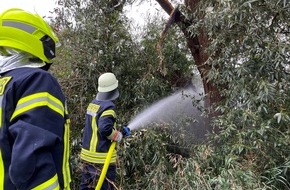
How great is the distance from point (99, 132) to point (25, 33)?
2232mm

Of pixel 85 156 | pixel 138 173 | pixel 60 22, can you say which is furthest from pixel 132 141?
pixel 60 22

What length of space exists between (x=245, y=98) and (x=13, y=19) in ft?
8.62

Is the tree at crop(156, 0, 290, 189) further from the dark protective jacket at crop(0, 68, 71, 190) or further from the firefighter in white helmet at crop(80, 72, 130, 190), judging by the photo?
the dark protective jacket at crop(0, 68, 71, 190)

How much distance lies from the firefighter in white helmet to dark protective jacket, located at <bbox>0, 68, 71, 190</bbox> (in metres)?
2.07

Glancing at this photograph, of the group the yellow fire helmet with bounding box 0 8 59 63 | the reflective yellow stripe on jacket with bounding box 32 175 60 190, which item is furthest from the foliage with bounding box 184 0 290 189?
the yellow fire helmet with bounding box 0 8 59 63

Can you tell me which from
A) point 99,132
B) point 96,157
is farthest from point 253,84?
point 96,157

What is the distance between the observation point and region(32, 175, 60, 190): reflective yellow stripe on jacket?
1.33 m

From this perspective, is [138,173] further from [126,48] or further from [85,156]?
[126,48]

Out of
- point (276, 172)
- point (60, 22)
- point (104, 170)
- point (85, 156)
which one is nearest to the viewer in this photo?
point (276, 172)

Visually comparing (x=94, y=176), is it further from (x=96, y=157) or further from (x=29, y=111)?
(x=29, y=111)

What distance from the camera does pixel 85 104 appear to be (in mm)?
5188

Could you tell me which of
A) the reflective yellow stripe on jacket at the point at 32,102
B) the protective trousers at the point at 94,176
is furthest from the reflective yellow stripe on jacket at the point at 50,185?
the protective trousers at the point at 94,176

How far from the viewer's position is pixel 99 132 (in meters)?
3.62

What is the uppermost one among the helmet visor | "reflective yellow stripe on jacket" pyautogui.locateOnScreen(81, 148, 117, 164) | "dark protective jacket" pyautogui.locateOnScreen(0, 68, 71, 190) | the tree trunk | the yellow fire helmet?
the yellow fire helmet
